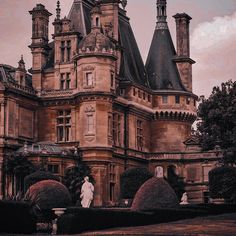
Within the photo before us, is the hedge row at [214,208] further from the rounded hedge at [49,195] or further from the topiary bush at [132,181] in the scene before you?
the topiary bush at [132,181]

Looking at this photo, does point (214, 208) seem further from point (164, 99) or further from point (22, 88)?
point (164, 99)

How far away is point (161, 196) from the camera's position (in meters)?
49.1

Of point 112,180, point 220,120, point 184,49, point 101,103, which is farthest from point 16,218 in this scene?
point 184,49

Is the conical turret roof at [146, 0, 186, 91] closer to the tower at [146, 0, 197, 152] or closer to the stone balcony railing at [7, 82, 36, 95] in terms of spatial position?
the tower at [146, 0, 197, 152]

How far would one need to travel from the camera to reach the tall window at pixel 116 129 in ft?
253

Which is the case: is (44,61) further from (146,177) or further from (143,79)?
(146,177)

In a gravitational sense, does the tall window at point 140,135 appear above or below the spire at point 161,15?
below

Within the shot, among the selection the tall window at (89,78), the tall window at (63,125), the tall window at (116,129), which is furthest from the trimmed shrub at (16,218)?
the tall window at (116,129)

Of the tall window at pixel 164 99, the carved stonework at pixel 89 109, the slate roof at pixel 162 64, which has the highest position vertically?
the slate roof at pixel 162 64

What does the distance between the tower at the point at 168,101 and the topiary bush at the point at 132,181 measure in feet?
59.0

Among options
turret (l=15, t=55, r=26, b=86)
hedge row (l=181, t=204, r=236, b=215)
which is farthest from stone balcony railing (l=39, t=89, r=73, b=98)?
hedge row (l=181, t=204, r=236, b=215)

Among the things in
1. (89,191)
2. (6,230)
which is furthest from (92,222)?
(89,191)

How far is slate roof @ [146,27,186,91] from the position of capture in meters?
87.4

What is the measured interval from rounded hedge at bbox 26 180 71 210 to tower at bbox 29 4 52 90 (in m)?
29.9
